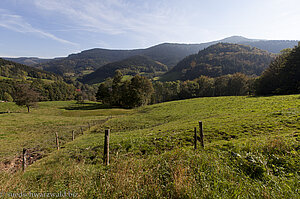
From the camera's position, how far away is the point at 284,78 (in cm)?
4666

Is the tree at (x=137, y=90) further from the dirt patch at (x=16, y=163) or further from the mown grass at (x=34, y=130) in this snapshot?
the dirt patch at (x=16, y=163)

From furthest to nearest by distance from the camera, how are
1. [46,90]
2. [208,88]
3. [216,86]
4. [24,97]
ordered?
1. [46,90]
2. [208,88]
3. [216,86]
4. [24,97]

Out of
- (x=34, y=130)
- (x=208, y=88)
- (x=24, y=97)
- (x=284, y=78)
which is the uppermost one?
(x=284, y=78)

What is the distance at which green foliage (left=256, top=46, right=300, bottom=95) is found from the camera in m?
42.6

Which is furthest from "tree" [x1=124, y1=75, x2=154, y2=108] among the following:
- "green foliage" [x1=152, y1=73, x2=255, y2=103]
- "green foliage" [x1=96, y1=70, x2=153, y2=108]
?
"green foliage" [x1=152, y1=73, x2=255, y2=103]

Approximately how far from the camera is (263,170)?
527cm

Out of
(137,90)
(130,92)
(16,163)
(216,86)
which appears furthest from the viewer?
(216,86)

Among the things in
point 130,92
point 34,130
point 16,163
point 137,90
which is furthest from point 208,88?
point 16,163

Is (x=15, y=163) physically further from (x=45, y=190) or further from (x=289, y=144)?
(x=289, y=144)

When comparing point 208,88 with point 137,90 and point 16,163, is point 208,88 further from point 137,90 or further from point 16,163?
point 16,163

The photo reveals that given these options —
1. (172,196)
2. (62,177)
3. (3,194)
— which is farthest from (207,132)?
(3,194)

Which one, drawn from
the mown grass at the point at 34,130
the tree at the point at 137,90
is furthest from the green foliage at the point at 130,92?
the mown grass at the point at 34,130

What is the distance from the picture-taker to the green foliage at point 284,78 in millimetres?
42562

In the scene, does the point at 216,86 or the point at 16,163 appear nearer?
the point at 16,163
